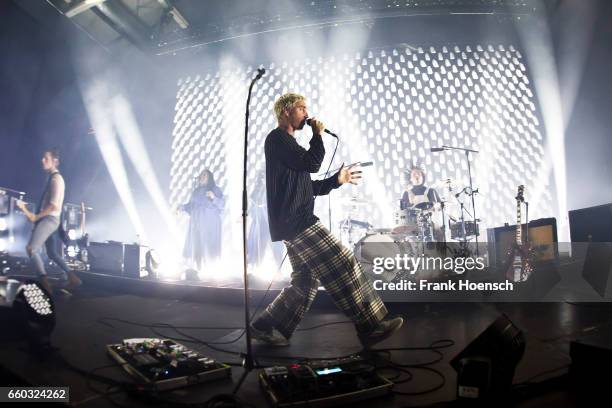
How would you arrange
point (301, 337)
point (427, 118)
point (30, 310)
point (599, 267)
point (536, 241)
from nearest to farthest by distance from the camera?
point (30, 310), point (301, 337), point (599, 267), point (536, 241), point (427, 118)

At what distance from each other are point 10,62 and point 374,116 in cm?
677

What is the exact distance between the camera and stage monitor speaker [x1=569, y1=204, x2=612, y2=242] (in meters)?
3.34

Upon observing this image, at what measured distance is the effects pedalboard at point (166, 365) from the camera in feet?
4.87

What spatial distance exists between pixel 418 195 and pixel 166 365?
5.29 metres

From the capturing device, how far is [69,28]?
271 inches

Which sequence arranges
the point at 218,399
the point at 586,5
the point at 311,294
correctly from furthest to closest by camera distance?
the point at 586,5 → the point at 311,294 → the point at 218,399

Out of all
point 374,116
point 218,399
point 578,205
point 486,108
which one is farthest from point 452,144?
point 218,399

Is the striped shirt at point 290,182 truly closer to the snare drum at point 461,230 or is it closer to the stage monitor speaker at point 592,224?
the stage monitor speaker at point 592,224

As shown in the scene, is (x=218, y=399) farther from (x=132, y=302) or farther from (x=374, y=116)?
(x=374, y=116)

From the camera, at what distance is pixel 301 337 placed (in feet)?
8.34

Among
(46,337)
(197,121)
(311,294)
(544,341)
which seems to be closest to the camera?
(46,337)

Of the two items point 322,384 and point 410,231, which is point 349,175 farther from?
point 410,231

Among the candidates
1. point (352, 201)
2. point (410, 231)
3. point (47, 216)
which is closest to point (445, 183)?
point (352, 201)

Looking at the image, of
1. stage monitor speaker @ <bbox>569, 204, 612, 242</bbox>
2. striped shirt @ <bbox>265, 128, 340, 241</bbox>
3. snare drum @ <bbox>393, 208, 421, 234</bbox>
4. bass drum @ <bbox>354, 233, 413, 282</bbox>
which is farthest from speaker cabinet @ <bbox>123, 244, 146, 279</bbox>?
stage monitor speaker @ <bbox>569, 204, 612, 242</bbox>
